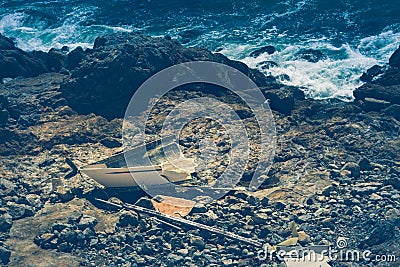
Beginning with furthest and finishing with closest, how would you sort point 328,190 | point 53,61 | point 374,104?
point 53,61 → point 374,104 → point 328,190

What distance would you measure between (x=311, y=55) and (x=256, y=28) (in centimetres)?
597

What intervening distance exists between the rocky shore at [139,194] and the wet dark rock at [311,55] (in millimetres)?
3478

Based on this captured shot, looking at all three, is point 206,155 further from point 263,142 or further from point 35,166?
point 35,166

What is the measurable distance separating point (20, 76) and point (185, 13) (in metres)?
15.2

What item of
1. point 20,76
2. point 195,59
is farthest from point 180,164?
point 20,76

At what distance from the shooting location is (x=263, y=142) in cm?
2766

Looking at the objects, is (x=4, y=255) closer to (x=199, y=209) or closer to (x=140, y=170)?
(x=140, y=170)

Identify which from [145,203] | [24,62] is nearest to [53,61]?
[24,62]

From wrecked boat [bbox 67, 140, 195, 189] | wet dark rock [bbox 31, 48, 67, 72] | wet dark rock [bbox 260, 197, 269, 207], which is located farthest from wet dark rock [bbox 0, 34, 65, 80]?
wet dark rock [bbox 260, 197, 269, 207]

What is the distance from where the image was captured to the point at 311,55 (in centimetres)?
3678

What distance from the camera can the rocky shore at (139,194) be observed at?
2181 centimetres

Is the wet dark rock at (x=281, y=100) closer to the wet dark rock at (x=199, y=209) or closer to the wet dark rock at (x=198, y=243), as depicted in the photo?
the wet dark rock at (x=199, y=209)

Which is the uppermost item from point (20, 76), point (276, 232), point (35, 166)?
point (20, 76)

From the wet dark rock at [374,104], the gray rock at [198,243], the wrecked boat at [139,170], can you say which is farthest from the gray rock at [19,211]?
the wet dark rock at [374,104]
